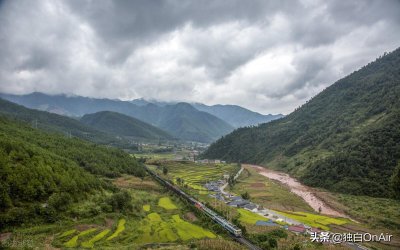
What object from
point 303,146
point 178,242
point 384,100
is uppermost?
point 384,100

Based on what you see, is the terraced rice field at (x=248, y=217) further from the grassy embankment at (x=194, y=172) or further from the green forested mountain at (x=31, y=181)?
the green forested mountain at (x=31, y=181)

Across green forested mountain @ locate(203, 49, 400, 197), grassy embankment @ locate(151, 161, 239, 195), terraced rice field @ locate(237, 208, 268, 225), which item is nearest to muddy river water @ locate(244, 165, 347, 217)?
green forested mountain @ locate(203, 49, 400, 197)

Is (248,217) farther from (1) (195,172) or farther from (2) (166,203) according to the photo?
(1) (195,172)

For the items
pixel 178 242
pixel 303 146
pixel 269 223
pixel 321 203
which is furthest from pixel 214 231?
pixel 303 146

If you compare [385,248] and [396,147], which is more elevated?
[396,147]

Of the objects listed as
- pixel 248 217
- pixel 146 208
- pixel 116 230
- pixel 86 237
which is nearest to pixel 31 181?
pixel 86 237

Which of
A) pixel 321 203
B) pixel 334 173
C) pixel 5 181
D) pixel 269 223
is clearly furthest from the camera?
pixel 334 173

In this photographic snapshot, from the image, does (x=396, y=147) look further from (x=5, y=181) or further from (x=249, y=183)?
(x=5, y=181)
